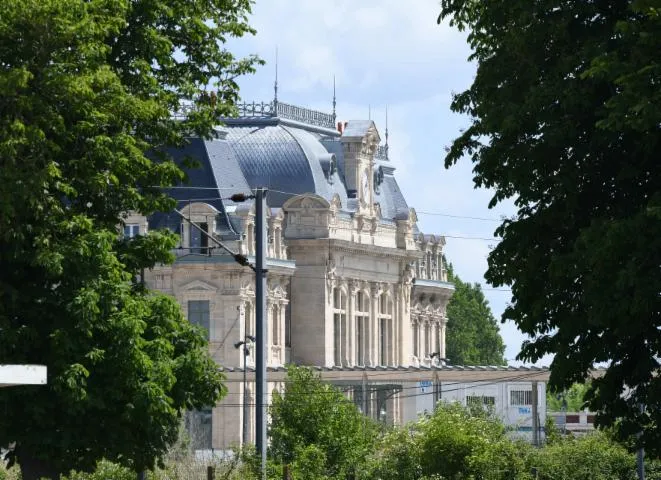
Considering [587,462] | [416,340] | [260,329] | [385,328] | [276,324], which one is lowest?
[587,462]

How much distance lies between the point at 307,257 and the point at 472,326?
4718cm

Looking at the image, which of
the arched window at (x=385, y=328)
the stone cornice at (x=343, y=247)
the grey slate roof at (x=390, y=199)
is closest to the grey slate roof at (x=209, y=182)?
the stone cornice at (x=343, y=247)

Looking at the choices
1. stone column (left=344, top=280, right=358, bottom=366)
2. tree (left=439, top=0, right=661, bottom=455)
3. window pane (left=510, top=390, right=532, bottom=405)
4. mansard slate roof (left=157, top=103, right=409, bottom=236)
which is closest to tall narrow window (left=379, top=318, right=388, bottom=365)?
stone column (left=344, top=280, right=358, bottom=366)

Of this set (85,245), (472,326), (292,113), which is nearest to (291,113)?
(292,113)

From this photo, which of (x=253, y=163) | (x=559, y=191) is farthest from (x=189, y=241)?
(x=559, y=191)

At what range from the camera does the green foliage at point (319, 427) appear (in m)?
67.0

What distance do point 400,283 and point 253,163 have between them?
15047mm

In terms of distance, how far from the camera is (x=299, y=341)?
124375mm

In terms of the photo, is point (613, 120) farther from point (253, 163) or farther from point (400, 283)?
point (400, 283)

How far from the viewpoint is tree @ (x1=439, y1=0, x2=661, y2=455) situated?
37188mm

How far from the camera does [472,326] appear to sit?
169 metres

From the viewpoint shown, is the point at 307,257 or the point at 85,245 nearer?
the point at 85,245

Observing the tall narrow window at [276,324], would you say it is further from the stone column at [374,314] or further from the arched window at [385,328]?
the arched window at [385,328]

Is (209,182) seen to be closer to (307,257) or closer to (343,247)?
(307,257)
